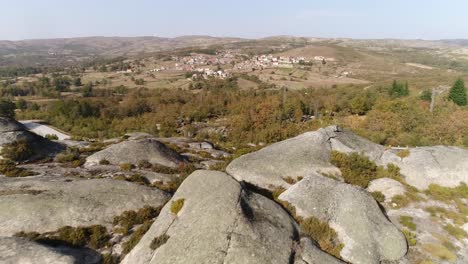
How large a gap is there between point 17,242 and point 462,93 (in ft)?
382

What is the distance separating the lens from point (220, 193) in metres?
17.6

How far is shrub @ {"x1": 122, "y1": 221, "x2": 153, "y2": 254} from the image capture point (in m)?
15.5

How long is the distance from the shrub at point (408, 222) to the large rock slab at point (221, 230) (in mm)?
8531

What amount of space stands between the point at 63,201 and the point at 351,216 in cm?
1680

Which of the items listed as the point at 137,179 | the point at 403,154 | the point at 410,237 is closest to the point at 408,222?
the point at 410,237

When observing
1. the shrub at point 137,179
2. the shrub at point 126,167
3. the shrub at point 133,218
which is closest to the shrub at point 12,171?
the shrub at point 126,167

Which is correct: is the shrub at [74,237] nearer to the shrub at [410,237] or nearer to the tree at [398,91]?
the shrub at [410,237]

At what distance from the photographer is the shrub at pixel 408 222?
2054 centimetres

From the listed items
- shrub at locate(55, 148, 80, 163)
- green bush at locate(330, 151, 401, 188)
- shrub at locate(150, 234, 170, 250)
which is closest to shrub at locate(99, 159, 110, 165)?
shrub at locate(55, 148, 80, 163)

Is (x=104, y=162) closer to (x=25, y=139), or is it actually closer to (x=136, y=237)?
(x=25, y=139)

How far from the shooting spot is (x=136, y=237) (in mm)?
16031

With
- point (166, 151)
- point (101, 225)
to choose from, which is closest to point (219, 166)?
point (166, 151)

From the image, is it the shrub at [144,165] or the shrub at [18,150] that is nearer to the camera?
the shrub at [18,150]

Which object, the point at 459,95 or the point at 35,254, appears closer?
the point at 35,254
